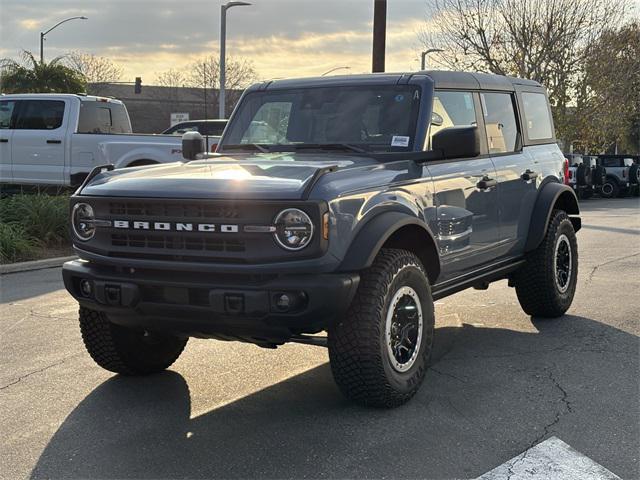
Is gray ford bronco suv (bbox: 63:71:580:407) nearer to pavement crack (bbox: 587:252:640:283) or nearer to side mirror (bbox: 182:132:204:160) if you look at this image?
side mirror (bbox: 182:132:204:160)

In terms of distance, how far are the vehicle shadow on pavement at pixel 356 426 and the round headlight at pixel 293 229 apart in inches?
40.0

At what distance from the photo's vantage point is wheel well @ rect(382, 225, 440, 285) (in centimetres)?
439

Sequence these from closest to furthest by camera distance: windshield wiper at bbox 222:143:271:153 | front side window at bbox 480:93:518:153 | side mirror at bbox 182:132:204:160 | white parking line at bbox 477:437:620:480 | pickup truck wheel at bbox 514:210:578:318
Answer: white parking line at bbox 477:437:620:480 → windshield wiper at bbox 222:143:271:153 → side mirror at bbox 182:132:204:160 → front side window at bbox 480:93:518:153 → pickup truck wheel at bbox 514:210:578:318

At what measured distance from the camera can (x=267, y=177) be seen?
157 inches

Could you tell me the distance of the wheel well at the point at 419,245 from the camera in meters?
4.39

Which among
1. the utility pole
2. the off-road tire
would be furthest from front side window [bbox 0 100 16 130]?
the off-road tire

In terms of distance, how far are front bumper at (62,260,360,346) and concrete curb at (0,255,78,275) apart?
5644 millimetres

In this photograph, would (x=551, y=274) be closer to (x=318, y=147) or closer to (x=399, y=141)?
(x=399, y=141)

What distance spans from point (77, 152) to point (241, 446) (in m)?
10.4

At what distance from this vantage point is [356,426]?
4039 mm

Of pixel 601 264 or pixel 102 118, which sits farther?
pixel 102 118

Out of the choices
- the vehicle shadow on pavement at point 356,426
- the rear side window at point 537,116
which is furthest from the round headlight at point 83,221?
the rear side window at point 537,116

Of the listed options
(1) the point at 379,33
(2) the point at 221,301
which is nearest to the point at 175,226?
(2) the point at 221,301

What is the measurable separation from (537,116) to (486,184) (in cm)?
171
